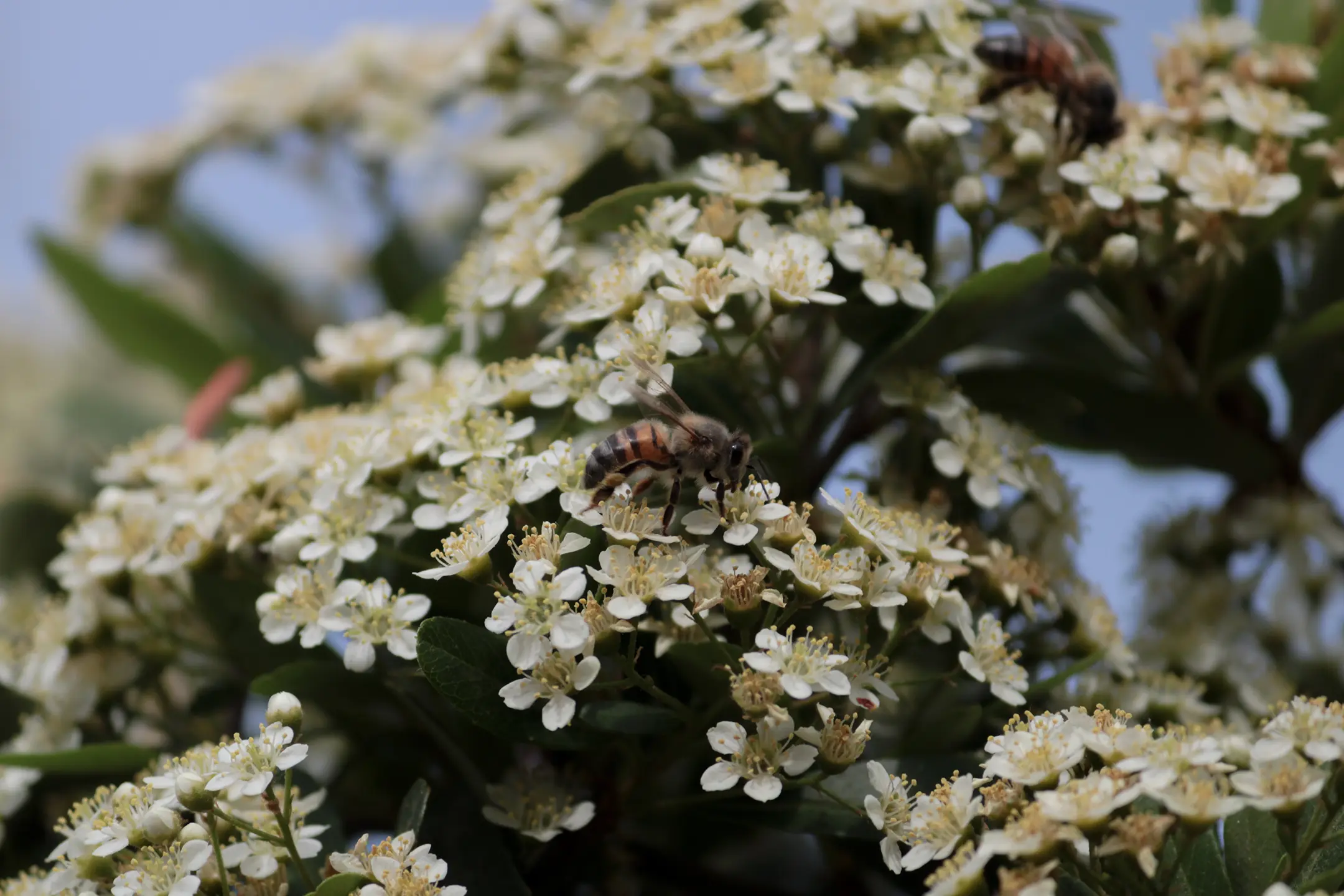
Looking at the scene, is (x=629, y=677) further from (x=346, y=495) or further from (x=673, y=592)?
(x=346, y=495)

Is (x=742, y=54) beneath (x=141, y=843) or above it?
above

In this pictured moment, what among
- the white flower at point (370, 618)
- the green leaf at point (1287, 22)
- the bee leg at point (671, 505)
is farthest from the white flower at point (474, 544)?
the green leaf at point (1287, 22)

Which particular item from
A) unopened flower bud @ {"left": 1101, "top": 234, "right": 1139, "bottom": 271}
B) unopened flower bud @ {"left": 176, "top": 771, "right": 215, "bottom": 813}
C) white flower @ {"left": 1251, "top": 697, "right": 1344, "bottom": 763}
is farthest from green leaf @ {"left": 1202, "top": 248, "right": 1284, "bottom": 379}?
unopened flower bud @ {"left": 176, "top": 771, "right": 215, "bottom": 813}

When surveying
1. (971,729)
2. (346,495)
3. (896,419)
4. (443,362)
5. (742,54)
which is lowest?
(971,729)

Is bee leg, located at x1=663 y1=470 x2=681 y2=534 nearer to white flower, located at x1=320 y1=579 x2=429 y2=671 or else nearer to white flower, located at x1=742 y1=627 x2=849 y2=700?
white flower, located at x1=742 y1=627 x2=849 y2=700

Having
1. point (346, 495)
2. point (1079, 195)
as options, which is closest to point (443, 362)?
point (346, 495)

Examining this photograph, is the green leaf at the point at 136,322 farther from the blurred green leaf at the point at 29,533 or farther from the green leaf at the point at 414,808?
the green leaf at the point at 414,808

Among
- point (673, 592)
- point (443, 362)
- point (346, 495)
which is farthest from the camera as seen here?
point (443, 362)
